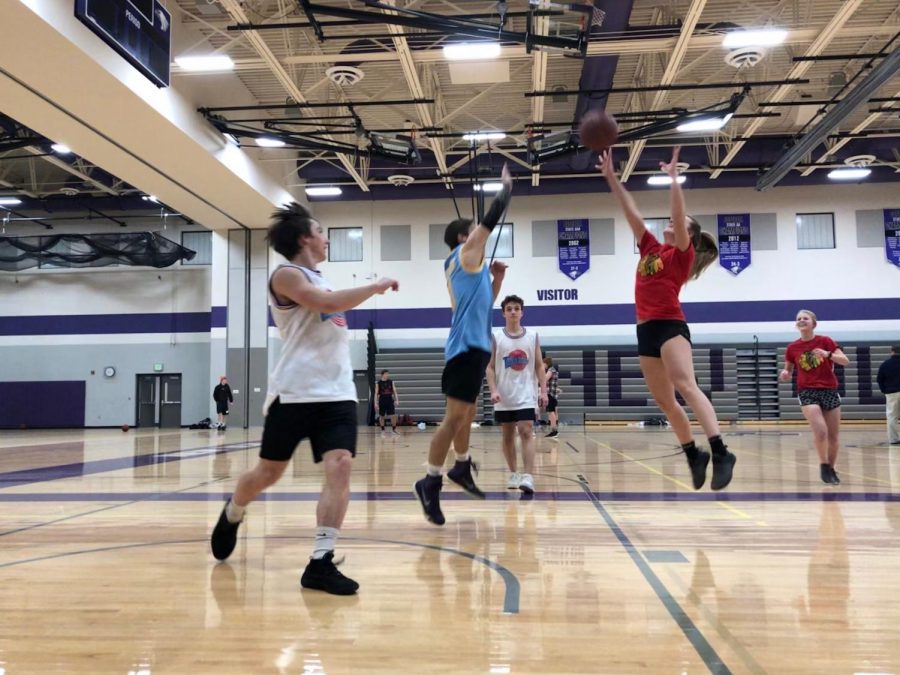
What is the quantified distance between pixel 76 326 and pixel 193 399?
4959 mm

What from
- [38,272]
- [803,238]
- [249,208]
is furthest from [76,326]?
[803,238]

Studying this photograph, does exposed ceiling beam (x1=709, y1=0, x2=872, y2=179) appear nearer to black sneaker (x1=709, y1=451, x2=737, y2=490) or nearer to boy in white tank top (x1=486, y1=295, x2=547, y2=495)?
boy in white tank top (x1=486, y1=295, x2=547, y2=495)

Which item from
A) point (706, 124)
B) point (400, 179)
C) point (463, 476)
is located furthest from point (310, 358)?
point (400, 179)

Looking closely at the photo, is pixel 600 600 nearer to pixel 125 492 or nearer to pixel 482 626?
pixel 482 626

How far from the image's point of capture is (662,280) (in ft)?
14.1

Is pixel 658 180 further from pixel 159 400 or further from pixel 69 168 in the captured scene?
pixel 159 400

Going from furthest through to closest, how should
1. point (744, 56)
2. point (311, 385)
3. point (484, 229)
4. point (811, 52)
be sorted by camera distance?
1. point (811, 52)
2. point (744, 56)
3. point (484, 229)
4. point (311, 385)

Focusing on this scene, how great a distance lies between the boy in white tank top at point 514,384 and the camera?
588 cm

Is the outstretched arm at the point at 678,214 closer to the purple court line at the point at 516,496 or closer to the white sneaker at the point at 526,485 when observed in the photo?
the purple court line at the point at 516,496

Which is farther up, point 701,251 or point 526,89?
point 526,89

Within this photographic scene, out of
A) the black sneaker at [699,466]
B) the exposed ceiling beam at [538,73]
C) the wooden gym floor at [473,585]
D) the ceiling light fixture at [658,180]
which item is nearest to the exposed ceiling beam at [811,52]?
the ceiling light fixture at [658,180]

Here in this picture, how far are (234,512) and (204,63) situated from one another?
1182 centimetres

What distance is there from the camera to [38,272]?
80.0 feet

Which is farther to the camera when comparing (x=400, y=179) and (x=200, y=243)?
(x=200, y=243)
